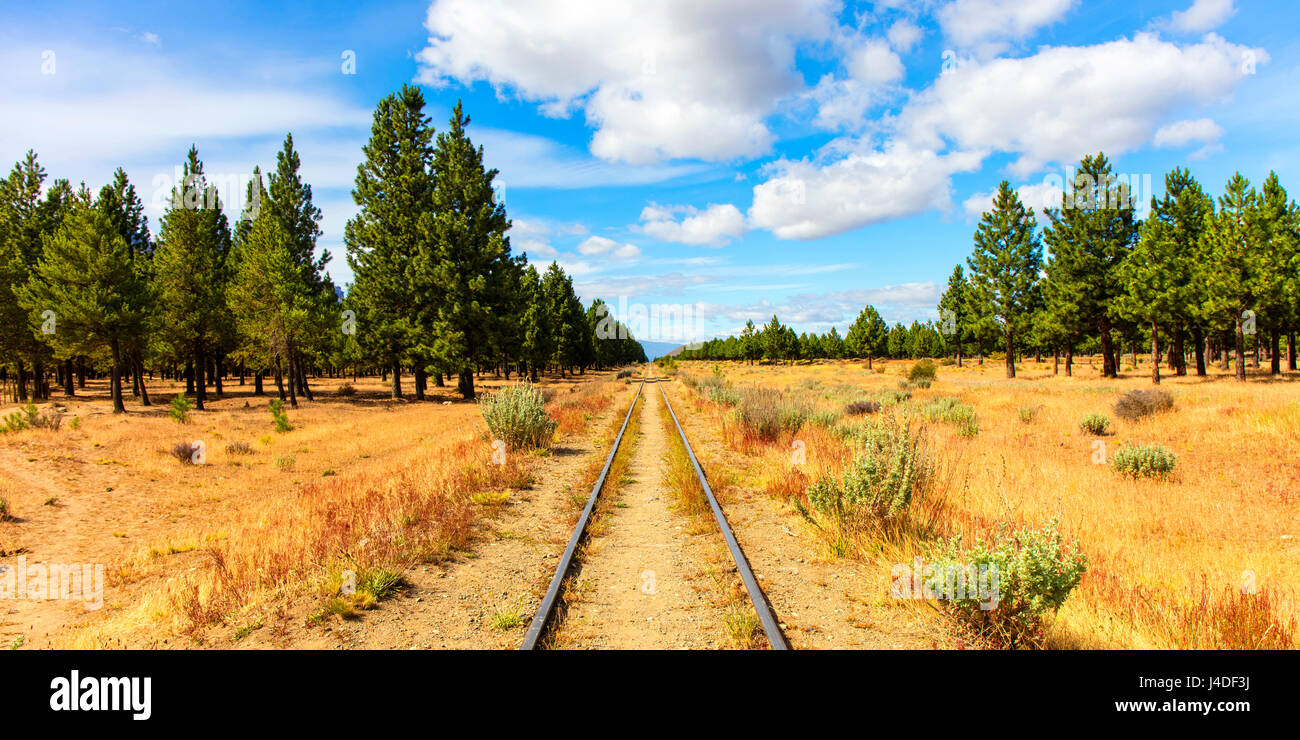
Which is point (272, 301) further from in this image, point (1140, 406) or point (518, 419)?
point (1140, 406)

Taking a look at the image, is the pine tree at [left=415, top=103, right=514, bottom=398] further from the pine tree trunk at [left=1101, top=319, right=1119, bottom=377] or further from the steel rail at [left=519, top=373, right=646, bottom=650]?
the pine tree trunk at [left=1101, top=319, right=1119, bottom=377]

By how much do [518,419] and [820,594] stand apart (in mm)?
10305

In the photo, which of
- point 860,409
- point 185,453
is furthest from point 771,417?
point 185,453

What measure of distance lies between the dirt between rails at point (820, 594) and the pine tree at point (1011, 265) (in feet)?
187

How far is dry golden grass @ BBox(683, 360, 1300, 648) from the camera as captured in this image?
4363mm

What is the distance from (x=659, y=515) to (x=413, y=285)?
29354 mm

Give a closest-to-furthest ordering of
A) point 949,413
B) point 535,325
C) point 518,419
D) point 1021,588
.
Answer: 1. point 1021,588
2. point 518,419
3. point 949,413
4. point 535,325

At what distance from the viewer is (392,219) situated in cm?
3459

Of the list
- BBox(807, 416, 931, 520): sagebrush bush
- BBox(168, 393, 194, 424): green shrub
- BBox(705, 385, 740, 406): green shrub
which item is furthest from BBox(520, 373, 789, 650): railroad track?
BBox(168, 393, 194, 424): green shrub

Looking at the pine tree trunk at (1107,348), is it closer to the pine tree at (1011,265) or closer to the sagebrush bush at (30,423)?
the pine tree at (1011,265)

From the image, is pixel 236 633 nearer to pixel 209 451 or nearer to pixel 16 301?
pixel 209 451

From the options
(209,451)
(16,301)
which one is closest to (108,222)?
(16,301)

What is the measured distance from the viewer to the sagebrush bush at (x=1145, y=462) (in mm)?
10656

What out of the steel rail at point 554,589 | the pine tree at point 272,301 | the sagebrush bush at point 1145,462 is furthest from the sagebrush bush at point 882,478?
the pine tree at point 272,301
